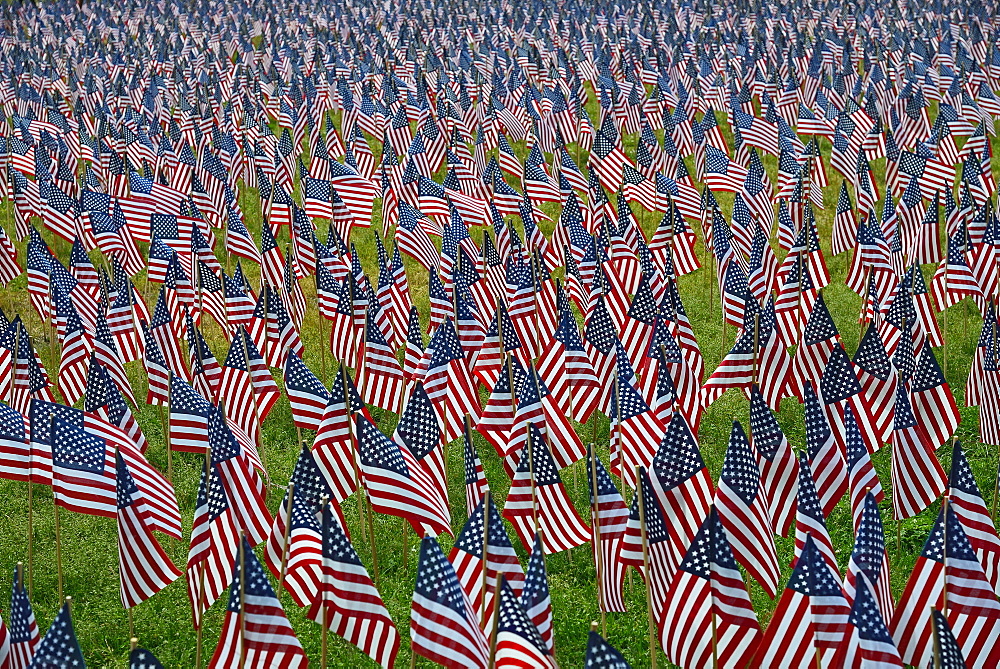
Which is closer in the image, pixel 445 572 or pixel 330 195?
pixel 445 572

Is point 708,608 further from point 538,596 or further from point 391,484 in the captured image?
point 391,484

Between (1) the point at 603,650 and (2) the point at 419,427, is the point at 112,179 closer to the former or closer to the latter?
(2) the point at 419,427

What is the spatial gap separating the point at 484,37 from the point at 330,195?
1806 centimetres

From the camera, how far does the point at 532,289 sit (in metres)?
15.5

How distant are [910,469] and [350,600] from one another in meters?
5.09

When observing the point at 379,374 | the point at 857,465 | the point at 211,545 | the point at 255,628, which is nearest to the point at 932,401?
the point at 857,465

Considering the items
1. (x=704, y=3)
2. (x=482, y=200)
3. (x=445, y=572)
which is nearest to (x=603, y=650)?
(x=445, y=572)

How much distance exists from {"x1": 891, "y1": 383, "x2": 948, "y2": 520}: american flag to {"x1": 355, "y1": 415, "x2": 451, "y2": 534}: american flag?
3858mm

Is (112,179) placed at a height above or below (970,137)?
below

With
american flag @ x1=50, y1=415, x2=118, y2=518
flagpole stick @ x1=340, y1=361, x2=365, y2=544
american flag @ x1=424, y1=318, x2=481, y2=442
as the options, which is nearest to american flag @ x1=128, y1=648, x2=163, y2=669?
american flag @ x1=50, y1=415, x2=118, y2=518

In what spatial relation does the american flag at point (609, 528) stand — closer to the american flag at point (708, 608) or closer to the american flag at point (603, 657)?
the american flag at point (708, 608)

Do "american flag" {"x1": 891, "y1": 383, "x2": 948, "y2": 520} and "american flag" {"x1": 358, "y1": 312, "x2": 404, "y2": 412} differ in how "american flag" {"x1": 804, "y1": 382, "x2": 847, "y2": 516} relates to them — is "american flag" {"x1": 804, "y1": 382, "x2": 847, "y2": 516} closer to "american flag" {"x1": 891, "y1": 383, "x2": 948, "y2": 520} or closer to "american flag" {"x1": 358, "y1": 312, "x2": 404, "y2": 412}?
"american flag" {"x1": 891, "y1": 383, "x2": 948, "y2": 520}

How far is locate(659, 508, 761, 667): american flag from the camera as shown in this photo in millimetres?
8586

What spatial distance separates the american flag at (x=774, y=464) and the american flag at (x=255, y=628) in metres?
4.22
